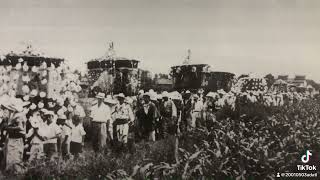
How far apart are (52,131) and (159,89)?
1.15 metres

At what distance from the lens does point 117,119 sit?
4449 mm

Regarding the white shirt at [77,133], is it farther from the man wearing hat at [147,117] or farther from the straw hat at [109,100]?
the man wearing hat at [147,117]

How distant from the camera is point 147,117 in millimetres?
4512

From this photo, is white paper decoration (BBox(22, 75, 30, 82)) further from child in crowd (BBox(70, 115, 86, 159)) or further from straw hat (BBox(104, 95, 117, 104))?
straw hat (BBox(104, 95, 117, 104))

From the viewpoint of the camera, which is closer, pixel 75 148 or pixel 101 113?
pixel 75 148

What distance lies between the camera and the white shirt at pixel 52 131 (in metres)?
4.28

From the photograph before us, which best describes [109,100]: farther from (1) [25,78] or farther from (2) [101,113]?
(1) [25,78]

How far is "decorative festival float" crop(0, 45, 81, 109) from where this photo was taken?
4.33 m

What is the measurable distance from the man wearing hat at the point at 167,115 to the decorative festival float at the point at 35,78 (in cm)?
88

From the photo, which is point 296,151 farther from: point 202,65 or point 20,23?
point 20,23

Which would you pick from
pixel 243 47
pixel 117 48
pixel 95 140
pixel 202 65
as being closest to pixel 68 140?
A: pixel 95 140

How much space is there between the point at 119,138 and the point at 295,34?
2121 millimetres

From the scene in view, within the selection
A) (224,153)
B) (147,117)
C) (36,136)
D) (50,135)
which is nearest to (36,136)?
(36,136)

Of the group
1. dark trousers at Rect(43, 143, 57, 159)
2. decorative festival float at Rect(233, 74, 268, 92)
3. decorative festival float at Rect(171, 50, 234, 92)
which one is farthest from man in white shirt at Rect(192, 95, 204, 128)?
dark trousers at Rect(43, 143, 57, 159)
